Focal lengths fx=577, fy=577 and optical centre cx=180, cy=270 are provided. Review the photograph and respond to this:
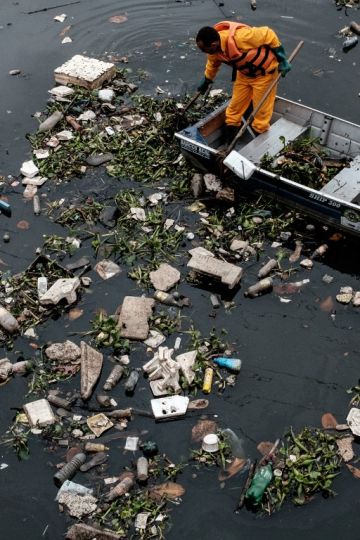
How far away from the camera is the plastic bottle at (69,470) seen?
19.9ft

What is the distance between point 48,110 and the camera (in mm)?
11008

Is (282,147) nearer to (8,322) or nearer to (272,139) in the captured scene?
(272,139)

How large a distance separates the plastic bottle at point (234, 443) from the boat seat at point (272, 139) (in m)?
4.16

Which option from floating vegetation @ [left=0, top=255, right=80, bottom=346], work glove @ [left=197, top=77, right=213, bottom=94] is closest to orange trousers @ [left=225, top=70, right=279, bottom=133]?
work glove @ [left=197, top=77, right=213, bottom=94]

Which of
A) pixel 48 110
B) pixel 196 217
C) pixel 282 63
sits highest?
pixel 282 63

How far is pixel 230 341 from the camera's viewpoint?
730 cm

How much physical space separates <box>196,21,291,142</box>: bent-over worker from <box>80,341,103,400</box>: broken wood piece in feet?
14.6

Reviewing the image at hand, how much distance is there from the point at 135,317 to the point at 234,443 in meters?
2.03

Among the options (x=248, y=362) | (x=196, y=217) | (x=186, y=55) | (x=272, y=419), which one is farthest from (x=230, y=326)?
(x=186, y=55)

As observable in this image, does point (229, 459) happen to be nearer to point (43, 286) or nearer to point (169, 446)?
point (169, 446)

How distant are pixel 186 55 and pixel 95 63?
79.3 inches

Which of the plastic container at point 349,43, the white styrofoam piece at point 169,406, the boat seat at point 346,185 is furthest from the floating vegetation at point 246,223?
the plastic container at point 349,43

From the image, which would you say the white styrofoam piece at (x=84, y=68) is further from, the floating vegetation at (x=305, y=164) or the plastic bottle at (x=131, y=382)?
the plastic bottle at (x=131, y=382)

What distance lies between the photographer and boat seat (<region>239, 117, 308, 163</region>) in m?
8.85
